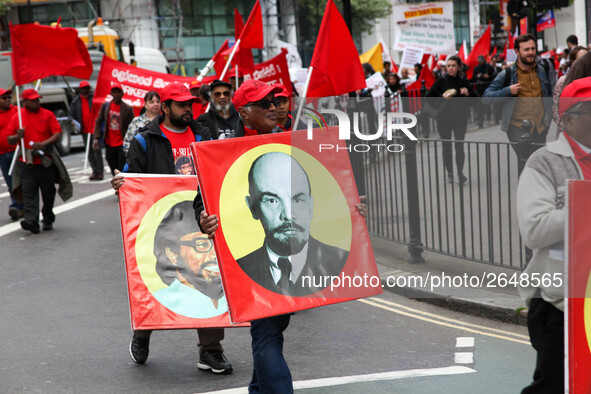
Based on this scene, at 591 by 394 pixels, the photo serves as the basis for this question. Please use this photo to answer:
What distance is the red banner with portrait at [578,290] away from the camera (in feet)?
10.2

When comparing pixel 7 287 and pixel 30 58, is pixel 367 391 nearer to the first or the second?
pixel 7 287

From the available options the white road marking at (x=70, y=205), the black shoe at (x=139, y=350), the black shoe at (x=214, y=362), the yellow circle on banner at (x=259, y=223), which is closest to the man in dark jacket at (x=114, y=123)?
the white road marking at (x=70, y=205)

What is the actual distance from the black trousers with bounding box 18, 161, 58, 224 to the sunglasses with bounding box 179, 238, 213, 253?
6.31m

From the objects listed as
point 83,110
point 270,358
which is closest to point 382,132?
point 270,358

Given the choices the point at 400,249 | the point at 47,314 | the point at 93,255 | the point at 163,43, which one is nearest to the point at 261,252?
the point at 47,314

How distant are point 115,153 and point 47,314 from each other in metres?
7.67

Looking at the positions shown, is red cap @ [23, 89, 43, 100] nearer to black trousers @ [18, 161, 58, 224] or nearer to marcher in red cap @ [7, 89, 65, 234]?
marcher in red cap @ [7, 89, 65, 234]

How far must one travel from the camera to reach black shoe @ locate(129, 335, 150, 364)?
Result: 5562 mm

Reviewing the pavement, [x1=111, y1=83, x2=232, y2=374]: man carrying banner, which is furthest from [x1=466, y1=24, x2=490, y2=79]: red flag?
[x1=111, y1=83, x2=232, y2=374]: man carrying banner

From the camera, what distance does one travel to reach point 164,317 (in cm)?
529

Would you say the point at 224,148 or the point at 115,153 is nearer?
the point at 224,148

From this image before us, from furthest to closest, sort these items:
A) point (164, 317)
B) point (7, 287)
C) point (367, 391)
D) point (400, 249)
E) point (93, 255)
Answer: point (93, 255) < point (400, 249) < point (7, 287) < point (164, 317) < point (367, 391)

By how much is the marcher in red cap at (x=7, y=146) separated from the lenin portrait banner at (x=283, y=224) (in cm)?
859

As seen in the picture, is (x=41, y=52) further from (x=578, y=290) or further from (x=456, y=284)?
(x=578, y=290)
